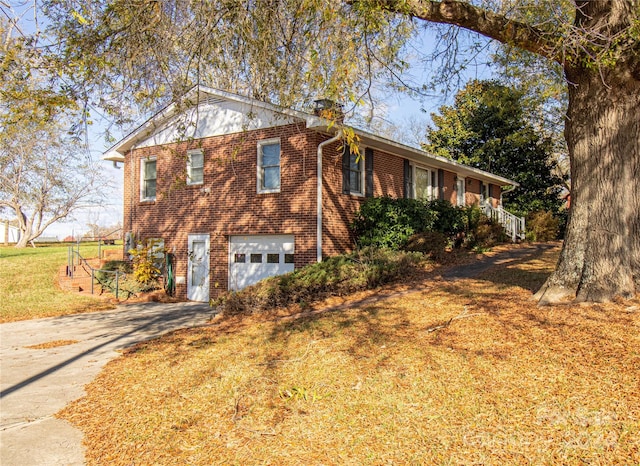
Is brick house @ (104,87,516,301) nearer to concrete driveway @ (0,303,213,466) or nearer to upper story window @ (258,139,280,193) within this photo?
upper story window @ (258,139,280,193)

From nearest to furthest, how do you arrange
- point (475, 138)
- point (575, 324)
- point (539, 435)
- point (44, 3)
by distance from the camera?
point (539, 435), point (575, 324), point (44, 3), point (475, 138)

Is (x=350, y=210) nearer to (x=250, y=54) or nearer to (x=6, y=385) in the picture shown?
(x=250, y=54)

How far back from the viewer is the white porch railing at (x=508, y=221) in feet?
67.9

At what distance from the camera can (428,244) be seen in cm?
1331

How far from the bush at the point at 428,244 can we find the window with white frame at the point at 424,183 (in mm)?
3809

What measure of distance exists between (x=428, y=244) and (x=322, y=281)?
4.35 metres

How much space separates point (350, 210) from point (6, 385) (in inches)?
369

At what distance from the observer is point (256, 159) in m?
13.5

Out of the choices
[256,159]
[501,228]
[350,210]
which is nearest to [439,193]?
[501,228]

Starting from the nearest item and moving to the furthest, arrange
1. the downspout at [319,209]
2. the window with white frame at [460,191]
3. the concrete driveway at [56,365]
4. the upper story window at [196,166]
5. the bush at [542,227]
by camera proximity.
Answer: the concrete driveway at [56,365] < the downspout at [319,209] < the upper story window at [196,166] < the window with white frame at [460,191] < the bush at [542,227]

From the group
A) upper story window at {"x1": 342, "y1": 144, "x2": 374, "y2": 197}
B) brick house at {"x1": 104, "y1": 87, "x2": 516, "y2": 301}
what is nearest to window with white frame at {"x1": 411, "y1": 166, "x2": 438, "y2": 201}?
brick house at {"x1": 104, "y1": 87, "x2": 516, "y2": 301}

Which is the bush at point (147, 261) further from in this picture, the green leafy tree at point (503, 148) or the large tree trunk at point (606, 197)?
the green leafy tree at point (503, 148)

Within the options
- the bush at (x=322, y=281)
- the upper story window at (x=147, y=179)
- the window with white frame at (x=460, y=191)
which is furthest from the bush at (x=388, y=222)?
the upper story window at (x=147, y=179)

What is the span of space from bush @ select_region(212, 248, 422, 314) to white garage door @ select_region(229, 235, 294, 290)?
1852 millimetres
